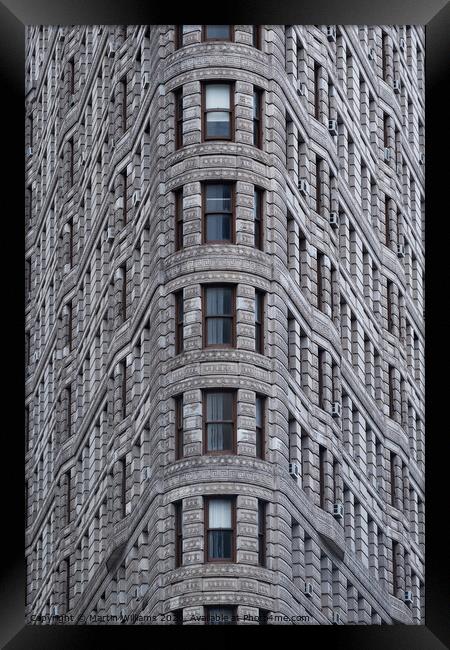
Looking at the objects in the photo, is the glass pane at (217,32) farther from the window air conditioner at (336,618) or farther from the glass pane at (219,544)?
the window air conditioner at (336,618)

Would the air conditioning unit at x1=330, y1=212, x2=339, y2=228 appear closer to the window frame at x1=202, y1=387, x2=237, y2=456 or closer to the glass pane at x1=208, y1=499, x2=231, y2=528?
the window frame at x1=202, y1=387, x2=237, y2=456

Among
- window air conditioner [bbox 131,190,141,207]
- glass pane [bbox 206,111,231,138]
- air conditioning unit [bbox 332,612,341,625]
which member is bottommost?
air conditioning unit [bbox 332,612,341,625]

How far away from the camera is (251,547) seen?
67250 mm

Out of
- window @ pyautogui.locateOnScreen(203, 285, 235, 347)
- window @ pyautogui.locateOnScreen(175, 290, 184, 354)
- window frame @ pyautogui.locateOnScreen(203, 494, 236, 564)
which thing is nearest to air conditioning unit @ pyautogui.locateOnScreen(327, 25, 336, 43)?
window @ pyautogui.locateOnScreen(203, 285, 235, 347)

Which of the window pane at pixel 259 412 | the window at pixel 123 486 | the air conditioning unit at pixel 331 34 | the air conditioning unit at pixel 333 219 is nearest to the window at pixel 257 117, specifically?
the air conditioning unit at pixel 333 219

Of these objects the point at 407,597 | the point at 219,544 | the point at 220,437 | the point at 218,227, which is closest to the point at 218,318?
the point at 218,227

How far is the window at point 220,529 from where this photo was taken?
66.9 meters

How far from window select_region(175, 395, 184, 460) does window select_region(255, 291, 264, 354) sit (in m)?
2.66

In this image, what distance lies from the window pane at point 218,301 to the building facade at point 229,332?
69 mm

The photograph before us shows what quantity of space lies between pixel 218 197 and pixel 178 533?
378 inches

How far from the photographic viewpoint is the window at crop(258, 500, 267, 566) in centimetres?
6781

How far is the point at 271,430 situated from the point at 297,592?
4615mm

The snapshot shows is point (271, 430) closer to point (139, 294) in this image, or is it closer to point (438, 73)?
point (139, 294)
